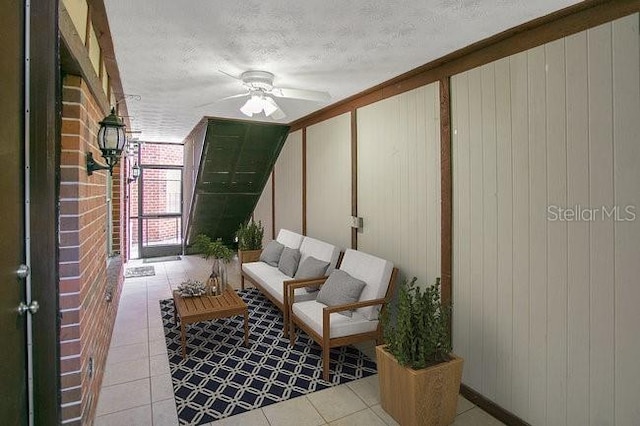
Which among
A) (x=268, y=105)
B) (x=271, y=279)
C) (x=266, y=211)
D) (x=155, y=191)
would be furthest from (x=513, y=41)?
(x=155, y=191)

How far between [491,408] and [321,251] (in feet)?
6.95

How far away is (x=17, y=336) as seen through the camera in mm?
1145

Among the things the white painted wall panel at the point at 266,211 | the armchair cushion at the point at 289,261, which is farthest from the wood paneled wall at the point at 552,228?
the white painted wall panel at the point at 266,211

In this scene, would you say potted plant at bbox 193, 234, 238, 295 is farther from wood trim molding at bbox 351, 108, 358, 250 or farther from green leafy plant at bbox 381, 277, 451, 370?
green leafy plant at bbox 381, 277, 451, 370

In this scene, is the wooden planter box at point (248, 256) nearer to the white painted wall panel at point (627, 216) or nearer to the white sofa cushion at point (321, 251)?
the white sofa cushion at point (321, 251)

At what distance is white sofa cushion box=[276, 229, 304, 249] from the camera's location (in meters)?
4.56

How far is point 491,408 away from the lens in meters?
2.28

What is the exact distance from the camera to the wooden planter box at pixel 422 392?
2033 millimetres

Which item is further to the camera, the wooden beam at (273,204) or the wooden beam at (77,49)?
the wooden beam at (273,204)

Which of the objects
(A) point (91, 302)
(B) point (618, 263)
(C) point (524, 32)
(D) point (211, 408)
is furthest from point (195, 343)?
(C) point (524, 32)

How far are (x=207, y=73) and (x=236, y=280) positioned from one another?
3335mm

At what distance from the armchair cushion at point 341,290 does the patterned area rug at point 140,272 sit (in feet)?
12.1

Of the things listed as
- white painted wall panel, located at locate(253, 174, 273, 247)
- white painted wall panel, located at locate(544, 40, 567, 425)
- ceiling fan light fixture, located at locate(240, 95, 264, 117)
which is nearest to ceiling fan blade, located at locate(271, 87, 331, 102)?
ceiling fan light fixture, located at locate(240, 95, 264, 117)

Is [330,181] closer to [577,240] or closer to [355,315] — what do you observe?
[355,315]
